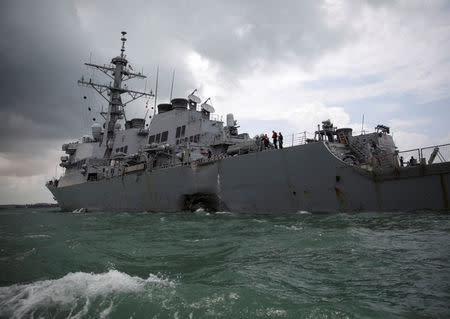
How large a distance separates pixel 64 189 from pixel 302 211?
23.2 metres

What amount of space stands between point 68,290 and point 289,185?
33.3 feet

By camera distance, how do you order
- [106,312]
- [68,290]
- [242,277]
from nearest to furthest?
[106,312], [68,290], [242,277]

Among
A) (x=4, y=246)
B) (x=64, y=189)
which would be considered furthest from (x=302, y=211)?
(x=64, y=189)

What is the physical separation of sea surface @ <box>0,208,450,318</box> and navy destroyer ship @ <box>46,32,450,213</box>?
3.23 meters

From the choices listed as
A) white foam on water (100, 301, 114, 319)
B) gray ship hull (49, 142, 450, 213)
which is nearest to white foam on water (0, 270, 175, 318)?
white foam on water (100, 301, 114, 319)

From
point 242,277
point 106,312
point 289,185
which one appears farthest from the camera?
point 289,185

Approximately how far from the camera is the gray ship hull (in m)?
10.2

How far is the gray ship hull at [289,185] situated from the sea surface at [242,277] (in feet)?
9.92

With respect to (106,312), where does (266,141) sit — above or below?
above

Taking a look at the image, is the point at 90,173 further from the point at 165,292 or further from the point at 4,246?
the point at 165,292

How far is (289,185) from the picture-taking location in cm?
1271

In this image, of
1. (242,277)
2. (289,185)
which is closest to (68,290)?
(242,277)

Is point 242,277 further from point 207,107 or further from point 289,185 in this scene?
point 207,107

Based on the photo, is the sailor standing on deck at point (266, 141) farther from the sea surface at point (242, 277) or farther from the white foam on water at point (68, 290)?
the white foam on water at point (68, 290)
